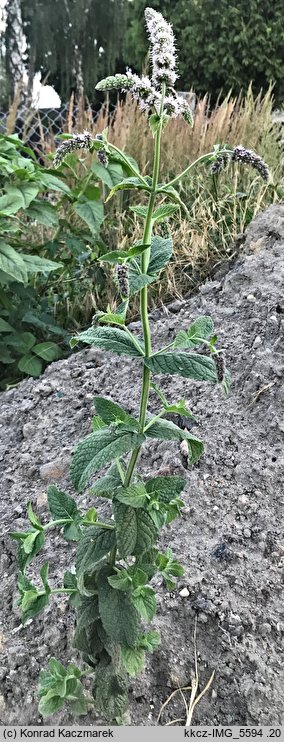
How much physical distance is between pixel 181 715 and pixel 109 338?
3.05 ft

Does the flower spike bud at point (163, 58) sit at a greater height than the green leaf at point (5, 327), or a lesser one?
greater

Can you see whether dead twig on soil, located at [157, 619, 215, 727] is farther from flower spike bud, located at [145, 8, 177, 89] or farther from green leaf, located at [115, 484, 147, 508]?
flower spike bud, located at [145, 8, 177, 89]

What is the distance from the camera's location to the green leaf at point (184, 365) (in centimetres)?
122

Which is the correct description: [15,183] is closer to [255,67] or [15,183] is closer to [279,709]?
[279,709]

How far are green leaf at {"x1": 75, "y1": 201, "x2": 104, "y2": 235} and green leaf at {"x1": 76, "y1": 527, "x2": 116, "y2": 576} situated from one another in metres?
1.95

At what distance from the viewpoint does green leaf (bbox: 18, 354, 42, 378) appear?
3055mm

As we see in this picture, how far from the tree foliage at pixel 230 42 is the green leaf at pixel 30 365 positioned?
7385 millimetres

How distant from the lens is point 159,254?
50.9 inches

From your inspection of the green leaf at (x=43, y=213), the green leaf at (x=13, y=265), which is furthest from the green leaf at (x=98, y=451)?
the green leaf at (x=43, y=213)

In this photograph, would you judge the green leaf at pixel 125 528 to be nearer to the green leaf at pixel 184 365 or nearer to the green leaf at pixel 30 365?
the green leaf at pixel 184 365

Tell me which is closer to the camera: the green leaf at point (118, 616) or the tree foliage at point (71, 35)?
the green leaf at point (118, 616)

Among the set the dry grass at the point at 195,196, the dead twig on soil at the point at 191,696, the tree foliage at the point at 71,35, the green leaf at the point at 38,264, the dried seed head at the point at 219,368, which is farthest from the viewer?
the tree foliage at the point at 71,35

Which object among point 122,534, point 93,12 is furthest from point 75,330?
point 93,12

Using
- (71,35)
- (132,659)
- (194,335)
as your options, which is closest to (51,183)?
(194,335)
